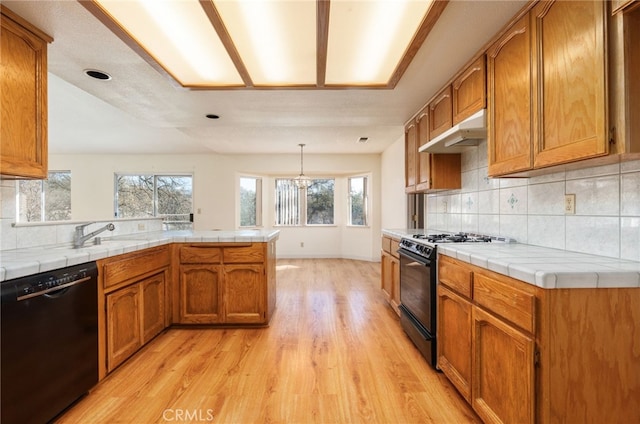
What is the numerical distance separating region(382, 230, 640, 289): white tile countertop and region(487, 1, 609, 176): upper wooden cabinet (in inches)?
18.3

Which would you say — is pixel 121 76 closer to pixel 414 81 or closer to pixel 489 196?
pixel 414 81

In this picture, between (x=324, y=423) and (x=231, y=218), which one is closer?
(x=324, y=423)

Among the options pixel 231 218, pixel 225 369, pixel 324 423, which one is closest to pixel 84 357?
pixel 225 369

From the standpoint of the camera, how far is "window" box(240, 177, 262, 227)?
21.3 ft

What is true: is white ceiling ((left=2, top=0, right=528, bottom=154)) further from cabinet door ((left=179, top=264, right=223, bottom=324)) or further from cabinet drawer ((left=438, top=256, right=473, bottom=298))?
cabinet door ((left=179, top=264, right=223, bottom=324))

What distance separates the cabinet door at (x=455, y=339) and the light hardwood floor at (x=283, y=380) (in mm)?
131

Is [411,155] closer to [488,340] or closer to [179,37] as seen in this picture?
[488,340]

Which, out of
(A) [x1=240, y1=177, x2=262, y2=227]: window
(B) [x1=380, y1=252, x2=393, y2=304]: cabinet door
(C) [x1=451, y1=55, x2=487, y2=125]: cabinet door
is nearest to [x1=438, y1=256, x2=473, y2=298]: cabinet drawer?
(C) [x1=451, y1=55, x2=487, y2=125]: cabinet door

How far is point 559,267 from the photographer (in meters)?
1.15

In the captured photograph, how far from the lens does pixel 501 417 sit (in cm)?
129

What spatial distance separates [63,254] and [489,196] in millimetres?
2980

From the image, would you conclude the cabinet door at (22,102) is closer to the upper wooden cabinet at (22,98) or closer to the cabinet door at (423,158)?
the upper wooden cabinet at (22,98)

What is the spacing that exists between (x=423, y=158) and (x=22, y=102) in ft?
10.1
